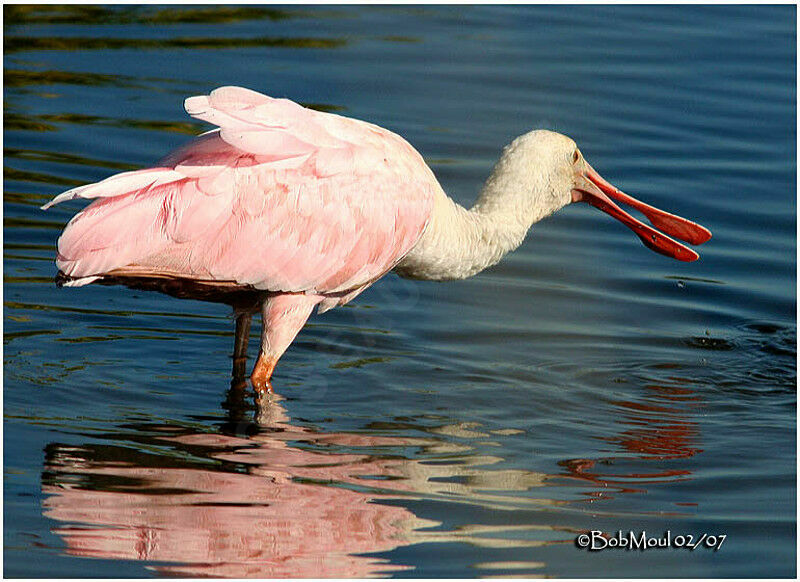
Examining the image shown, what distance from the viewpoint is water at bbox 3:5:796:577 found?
585 centimetres

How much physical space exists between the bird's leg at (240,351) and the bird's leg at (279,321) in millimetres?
348

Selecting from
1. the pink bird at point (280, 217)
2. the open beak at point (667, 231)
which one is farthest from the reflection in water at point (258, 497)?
the open beak at point (667, 231)

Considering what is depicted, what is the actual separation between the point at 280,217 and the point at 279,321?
54cm

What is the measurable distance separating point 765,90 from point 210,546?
8.89 meters

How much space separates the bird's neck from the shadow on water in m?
0.82

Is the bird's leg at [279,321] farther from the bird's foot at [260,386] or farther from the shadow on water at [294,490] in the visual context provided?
the shadow on water at [294,490]

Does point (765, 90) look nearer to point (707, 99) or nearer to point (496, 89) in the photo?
point (707, 99)

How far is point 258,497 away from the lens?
6.08m

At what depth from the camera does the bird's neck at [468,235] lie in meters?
7.38

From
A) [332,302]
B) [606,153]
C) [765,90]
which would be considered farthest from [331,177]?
[765,90]

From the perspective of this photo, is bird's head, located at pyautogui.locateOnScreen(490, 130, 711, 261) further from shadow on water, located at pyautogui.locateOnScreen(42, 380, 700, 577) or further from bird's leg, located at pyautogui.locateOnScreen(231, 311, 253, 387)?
bird's leg, located at pyautogui.locateOnScreen(231, 311, 253, 387)

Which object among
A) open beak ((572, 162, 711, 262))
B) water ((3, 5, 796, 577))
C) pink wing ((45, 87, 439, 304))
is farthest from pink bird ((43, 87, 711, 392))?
open beak ((572, 162, 711, 262))

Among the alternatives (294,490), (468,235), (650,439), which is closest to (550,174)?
(468,235)

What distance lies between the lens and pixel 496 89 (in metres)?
13.1
